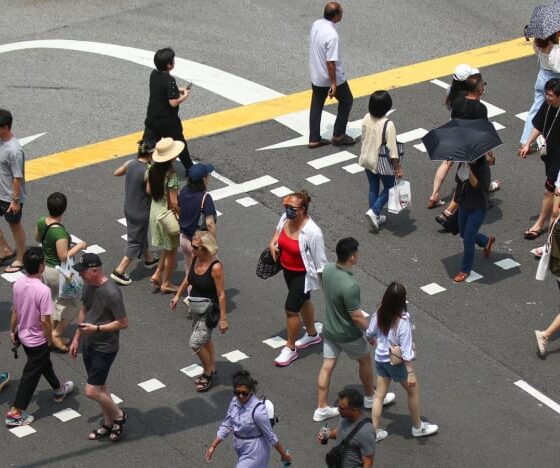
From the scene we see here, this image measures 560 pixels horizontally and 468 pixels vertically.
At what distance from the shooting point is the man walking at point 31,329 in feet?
40.1

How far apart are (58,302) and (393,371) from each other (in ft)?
12.1

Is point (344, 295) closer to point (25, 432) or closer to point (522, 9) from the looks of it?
point (25, 432)

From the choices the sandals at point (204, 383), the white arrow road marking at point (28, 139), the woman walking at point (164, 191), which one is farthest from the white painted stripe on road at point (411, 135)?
the sandals at point (204, 383)

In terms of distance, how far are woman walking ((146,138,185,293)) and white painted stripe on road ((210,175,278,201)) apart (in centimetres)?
214

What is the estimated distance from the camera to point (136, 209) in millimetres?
14758

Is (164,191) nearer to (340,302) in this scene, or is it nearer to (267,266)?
(267,266)

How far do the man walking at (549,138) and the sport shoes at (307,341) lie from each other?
10.8 feet

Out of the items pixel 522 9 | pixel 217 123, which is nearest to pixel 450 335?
pixel 217 123

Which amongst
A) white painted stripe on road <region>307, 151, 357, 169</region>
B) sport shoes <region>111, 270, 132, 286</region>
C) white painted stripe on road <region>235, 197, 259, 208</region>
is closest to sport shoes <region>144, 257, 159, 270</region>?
sport shoes <region>111, 270, 132, 286</region>

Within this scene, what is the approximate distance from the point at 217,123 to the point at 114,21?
416cm

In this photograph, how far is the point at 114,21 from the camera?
71.8ft

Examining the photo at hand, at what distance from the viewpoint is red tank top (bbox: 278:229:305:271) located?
1305 cm

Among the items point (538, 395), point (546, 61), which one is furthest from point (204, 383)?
point (546, 61)

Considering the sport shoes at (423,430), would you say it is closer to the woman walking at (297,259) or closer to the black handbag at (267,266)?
the woman walking at (297,259)
